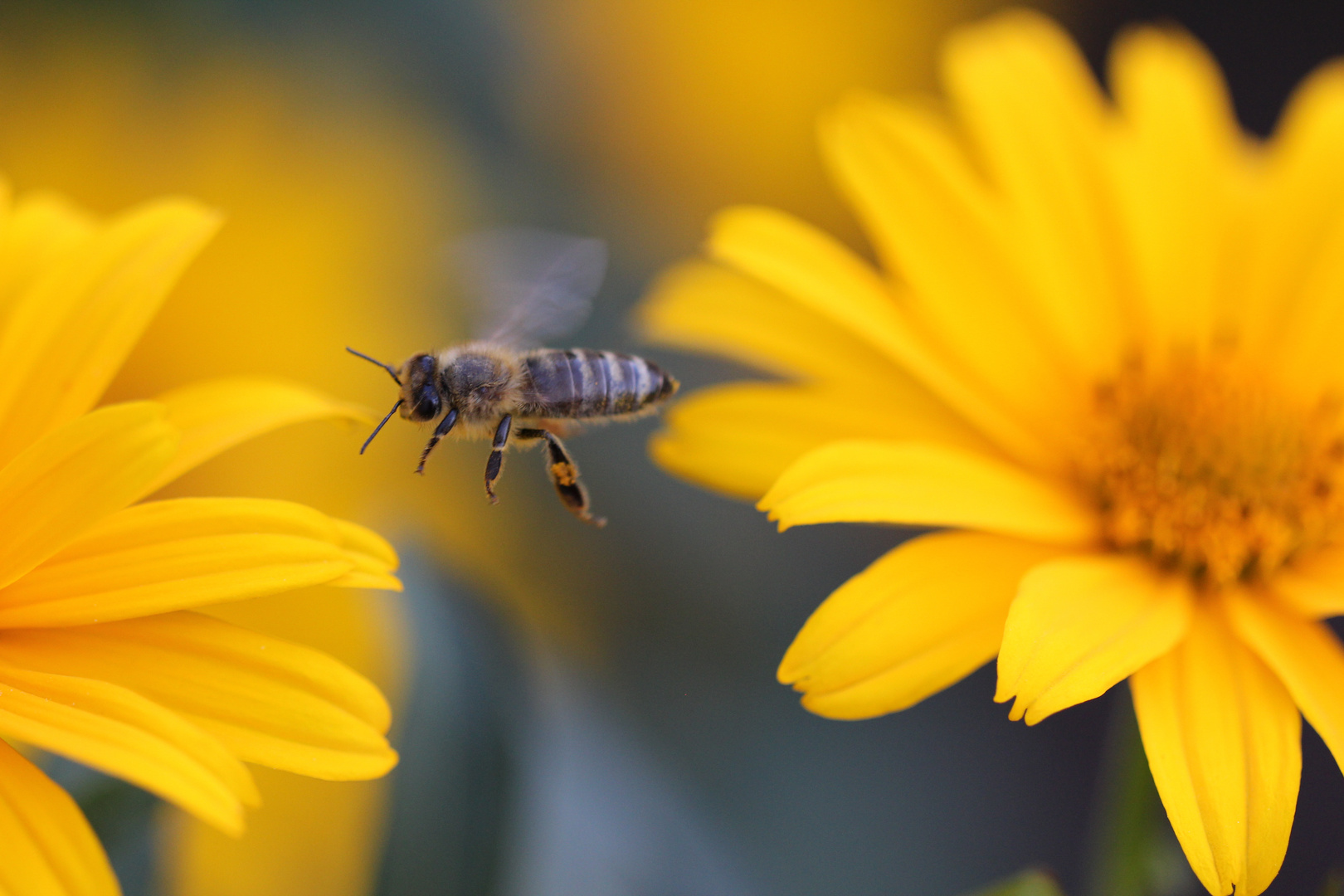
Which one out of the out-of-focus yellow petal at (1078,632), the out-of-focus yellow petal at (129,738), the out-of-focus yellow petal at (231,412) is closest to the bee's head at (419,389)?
the out-of-focus yellow petal at (231,412)

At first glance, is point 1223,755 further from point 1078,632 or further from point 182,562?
point 182,562

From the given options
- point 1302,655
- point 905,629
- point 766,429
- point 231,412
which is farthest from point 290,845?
point 1302,655

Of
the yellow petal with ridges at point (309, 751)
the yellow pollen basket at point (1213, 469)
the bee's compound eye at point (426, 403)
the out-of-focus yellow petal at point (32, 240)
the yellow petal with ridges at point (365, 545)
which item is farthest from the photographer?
the bee's compound eye at point (426, 403)

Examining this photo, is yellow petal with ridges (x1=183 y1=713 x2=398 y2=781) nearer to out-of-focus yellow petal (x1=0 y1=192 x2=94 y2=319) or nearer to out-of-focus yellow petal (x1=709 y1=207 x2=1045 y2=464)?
out-of-focus yellow petal (x1=0 y1=192 x2=94 y2=319)

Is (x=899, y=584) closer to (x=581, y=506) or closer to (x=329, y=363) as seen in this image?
(x=581, y=506)

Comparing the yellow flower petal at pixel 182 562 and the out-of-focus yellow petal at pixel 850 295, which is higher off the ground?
the out-of-focus yellow petal at pixel 850 295

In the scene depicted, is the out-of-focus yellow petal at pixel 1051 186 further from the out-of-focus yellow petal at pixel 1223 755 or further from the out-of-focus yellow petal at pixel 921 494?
the out-of-focus yellow petal at pixel 1223 755

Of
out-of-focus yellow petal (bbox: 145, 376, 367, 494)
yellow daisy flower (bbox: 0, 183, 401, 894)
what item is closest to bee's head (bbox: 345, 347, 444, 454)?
out-of-focus yellow petal (bbox: 145, 376, 367, 494)
